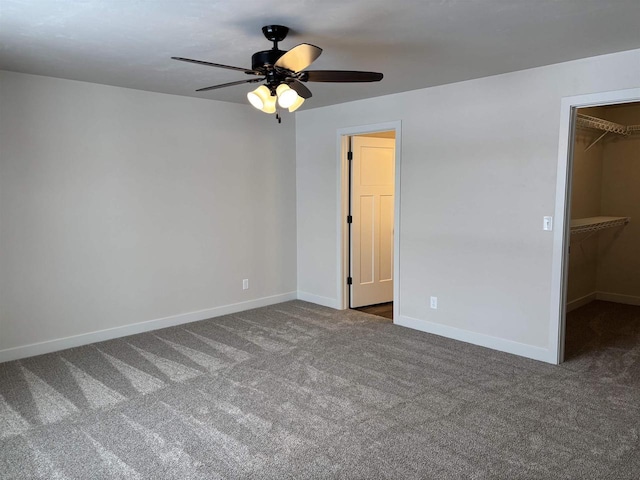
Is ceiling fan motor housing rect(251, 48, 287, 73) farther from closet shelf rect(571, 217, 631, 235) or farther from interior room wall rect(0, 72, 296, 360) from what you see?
closet shelf rect(571, 217, 631, 235)

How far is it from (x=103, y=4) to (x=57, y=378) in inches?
107

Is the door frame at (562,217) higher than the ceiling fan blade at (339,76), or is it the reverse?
the ceiling fan blade at (339,76)

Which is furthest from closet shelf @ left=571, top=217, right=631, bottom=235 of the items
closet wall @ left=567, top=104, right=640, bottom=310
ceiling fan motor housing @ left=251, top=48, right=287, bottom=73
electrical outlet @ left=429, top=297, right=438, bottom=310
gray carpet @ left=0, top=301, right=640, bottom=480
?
ceiling fan motor housing @ left=251, top=48, right=287, bottom=73

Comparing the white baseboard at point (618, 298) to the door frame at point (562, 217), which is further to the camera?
the white baseboard at point (618, 298)

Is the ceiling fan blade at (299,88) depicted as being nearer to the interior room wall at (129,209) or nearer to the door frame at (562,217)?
the door frame at (562,217)

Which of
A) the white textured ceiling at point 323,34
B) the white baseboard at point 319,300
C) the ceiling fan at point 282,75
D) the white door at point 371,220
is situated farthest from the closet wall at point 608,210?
the ceiling fan at point 282,75

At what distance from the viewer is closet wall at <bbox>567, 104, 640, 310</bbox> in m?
5.58

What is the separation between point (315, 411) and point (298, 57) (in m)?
2.16

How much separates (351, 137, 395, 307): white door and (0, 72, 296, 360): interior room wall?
91 cm

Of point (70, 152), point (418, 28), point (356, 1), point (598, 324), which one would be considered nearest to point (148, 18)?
point (356, 1)

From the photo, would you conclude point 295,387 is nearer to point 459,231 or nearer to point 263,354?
point 263,354

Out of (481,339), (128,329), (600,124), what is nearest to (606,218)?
(600,124)

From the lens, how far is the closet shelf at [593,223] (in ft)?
15.6

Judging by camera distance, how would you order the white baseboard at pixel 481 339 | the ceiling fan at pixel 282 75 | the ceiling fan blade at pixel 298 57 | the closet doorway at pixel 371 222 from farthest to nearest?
the closet doorway at pixel 371 222
the white baseboard at pixel 481 339
the ceiling fan at pixel 282 75
the ceiling fan blade at pixel 298 57
